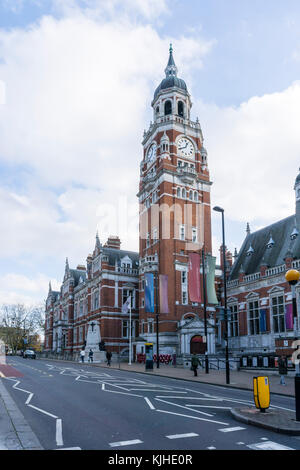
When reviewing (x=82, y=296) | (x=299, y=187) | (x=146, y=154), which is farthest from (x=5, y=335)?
(x=299, y=187)

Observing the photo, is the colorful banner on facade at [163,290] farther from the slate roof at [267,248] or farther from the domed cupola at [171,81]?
the domed cupola at [171,81]

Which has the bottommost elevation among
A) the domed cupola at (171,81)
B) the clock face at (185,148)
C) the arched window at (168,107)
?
the clock face at (185,148)

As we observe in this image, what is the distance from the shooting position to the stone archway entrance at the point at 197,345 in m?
44.2

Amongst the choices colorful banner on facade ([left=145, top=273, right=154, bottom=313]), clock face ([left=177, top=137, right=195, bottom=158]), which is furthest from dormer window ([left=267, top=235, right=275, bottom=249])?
clock face ([left=177, top=137, right=195, bottom=158])

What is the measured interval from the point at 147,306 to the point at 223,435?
3454 centimetres

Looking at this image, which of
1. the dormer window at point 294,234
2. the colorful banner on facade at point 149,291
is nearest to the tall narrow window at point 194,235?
the colorful banner on facade at point 149,291

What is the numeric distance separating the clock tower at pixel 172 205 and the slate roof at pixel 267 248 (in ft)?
16.5

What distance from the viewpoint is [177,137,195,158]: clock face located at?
53.8 m

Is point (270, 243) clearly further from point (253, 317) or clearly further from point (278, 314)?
point (278, 314)

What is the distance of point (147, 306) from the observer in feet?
141

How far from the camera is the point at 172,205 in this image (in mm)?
50719

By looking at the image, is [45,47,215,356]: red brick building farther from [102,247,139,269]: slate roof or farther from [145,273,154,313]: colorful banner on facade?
[145,273,154,313]: colorful banner on facade

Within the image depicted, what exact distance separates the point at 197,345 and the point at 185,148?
26088 mm

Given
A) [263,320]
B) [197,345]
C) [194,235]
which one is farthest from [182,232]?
[263,320]
